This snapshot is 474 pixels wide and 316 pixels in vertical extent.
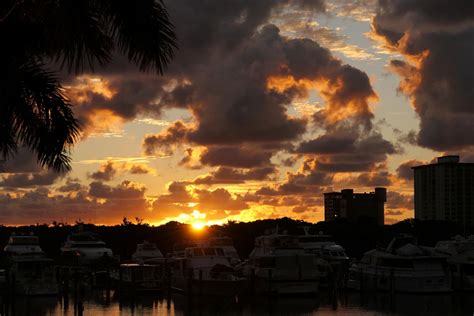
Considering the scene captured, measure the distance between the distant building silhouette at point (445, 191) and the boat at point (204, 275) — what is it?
124251 mm

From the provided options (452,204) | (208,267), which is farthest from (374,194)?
(208,267)

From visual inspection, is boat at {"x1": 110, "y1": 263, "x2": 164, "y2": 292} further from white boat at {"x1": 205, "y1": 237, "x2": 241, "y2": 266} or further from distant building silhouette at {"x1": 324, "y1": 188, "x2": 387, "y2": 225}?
distant building silhouette at {"x1": 324, "y1": 188, "x2": 387, "y2": 225}

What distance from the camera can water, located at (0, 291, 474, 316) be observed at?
182 feet

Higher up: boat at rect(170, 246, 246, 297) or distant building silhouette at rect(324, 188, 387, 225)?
distant building silhouette at rect(324, 188, 387, 225)

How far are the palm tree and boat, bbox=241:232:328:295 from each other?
123 feet

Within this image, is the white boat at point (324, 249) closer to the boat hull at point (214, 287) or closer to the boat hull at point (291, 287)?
the boat hull at point (291, 287)

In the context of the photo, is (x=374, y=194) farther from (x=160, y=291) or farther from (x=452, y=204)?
(x=160, y=291)

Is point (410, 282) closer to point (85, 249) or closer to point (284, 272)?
point (284, 272)

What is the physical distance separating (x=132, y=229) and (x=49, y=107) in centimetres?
10708

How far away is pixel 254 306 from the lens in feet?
192

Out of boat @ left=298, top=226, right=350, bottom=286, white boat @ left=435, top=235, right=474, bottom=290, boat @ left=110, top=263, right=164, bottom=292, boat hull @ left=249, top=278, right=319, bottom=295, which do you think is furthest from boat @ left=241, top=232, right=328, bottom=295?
white boat @ left=435, top=235, right=474, bottom=290

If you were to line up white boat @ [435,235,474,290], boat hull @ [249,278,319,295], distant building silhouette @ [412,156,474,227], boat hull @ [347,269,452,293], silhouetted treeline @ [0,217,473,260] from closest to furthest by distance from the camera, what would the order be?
1. boat hull @ [249,278,319,295]
2. boat hull @ [347,269,452,293]
3. white boat @ [435,235,474,290]
4. silhouetted treeline @ [0,217,473,260]
5. distant building silhouette @ [412,156,474,227]

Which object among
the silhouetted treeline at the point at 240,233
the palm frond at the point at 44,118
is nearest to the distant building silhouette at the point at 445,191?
the silhouetted treeline at the point at 240,233

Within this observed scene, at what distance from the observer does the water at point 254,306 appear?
182ft
